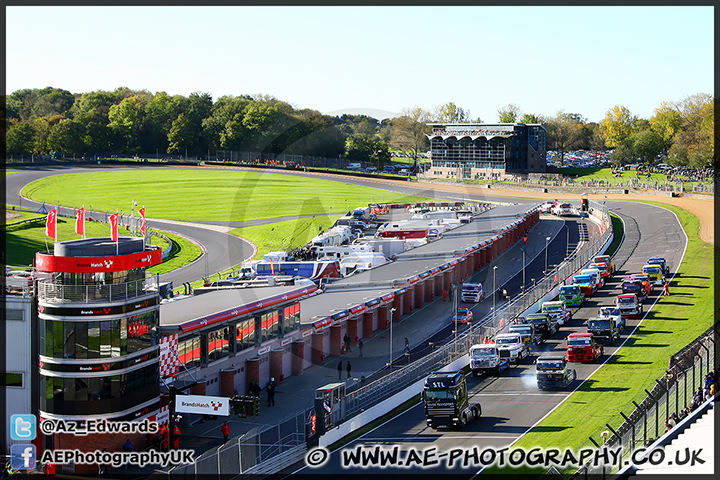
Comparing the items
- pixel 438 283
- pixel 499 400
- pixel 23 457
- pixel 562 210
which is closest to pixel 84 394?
pixel 23 457

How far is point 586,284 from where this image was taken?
64.2m

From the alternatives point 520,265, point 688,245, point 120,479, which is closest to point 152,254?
point 120,479

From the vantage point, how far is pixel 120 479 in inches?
1259

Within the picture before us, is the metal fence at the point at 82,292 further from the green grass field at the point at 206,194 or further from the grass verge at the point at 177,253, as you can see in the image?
the green grass field at the point at 206,194

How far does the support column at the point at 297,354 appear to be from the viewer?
1825 inches

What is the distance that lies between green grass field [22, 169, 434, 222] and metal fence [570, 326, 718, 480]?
273 feet

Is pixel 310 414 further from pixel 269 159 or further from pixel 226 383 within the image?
pixel 269 159

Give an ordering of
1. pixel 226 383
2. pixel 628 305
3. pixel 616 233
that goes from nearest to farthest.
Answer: pixel 226 383 < pixel 628 305 < pixel 616 233

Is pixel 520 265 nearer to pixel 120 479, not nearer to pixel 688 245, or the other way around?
pixel 688 245

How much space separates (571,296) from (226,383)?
30.8m

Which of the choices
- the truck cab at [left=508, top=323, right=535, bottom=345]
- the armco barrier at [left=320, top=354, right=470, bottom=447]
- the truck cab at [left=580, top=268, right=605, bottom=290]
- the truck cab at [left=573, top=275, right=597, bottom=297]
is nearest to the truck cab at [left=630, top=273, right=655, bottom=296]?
the truck cab at [left=580, top=268, right=605, bottom=290]

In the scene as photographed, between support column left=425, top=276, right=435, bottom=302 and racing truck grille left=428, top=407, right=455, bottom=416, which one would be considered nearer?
racing truck grille left=428, top=407, right=455, bottom=416

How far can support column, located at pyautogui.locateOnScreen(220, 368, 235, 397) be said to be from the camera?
133 ft

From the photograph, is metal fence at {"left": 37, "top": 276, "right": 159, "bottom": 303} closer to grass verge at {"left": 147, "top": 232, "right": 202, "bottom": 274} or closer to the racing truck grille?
the racing truck grille
